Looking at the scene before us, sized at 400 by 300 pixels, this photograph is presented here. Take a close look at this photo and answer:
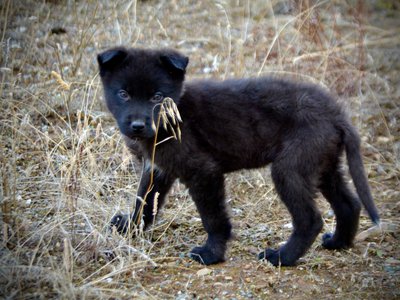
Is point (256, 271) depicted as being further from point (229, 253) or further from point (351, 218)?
point (351, 218)

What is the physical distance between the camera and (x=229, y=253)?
4.77 meters

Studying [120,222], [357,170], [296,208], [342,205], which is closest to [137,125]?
[120,222]

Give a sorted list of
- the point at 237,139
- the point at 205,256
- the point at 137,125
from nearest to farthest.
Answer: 1. the point at 137,125
2. the point at 205,256
3. the point at 237,139

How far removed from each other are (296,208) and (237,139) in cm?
73

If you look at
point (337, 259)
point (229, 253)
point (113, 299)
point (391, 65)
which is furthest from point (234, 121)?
point (391, 65)

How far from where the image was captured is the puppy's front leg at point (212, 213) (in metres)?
4.47

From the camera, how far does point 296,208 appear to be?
445 cm

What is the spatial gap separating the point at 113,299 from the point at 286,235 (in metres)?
1.86

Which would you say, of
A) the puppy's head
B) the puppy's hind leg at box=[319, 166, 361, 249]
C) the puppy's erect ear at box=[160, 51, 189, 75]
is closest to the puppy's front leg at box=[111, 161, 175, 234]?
the puppy's head

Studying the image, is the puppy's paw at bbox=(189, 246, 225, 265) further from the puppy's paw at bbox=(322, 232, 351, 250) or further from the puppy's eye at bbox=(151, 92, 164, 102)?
the puppy's eye at bbox=(151, 92, 164, 102)

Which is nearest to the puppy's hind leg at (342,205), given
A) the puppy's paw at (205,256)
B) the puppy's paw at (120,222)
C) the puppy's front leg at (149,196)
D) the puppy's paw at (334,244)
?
the puppy's paw at (334,244)

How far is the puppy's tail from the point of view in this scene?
4281 millimetres

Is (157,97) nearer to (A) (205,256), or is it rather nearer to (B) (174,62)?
(B) (174,62)

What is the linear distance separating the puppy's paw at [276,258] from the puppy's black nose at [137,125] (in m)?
1.40
